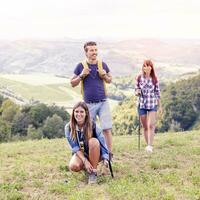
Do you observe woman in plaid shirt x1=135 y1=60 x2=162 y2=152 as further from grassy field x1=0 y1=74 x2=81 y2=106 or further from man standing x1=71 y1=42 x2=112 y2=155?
→ grassy field x1=0 y1=74 x2=81 y2=106

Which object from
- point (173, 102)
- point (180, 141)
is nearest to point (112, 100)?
point (173, 102)

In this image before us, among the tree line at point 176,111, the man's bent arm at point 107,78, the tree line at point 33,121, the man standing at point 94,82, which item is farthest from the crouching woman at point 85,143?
the tree line at point 176,111

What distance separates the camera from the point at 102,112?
27.3 ft

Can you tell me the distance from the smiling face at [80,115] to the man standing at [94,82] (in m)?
0.82

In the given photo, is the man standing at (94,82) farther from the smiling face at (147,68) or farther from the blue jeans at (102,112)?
the smiling face at (147,68)

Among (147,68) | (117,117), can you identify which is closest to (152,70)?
(147,68)

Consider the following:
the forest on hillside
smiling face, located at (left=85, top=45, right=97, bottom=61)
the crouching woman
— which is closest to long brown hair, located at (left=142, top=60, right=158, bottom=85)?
smiling face, located at (left=85, top=45, right=97, bottom=61)

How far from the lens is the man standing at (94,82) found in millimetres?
7902

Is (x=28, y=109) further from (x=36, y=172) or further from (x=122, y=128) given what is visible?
(x=36, y=172)

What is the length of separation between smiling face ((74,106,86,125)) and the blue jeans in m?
0.97

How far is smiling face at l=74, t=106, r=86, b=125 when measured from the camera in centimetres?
723

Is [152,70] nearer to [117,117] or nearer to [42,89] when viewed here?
[117,117]

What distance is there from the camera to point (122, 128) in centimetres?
6047

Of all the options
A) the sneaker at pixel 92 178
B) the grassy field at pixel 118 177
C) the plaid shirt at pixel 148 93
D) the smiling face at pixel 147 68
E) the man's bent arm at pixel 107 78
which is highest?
the smiling face at pixel 147 68
